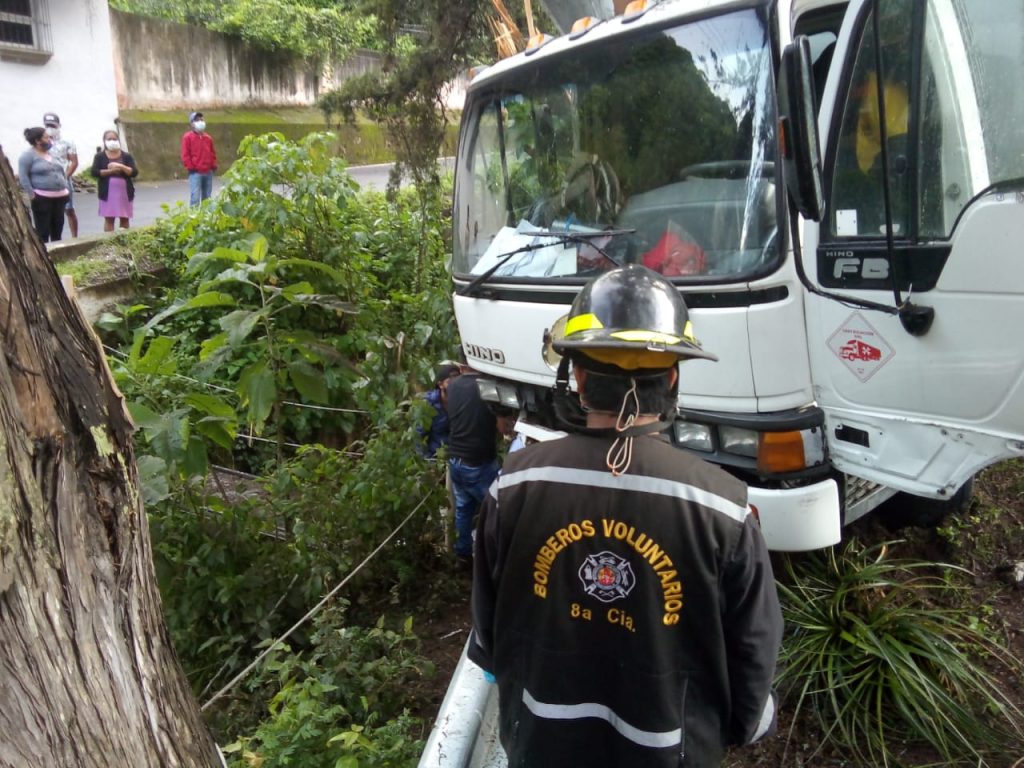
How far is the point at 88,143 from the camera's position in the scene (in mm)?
16719

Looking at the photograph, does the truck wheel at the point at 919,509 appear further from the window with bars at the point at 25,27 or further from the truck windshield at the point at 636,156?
the window with bars at the point at 25,27

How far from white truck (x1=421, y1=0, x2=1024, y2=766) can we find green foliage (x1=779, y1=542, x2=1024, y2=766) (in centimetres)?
37

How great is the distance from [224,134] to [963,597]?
19847 mm

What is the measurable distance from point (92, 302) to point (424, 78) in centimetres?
369

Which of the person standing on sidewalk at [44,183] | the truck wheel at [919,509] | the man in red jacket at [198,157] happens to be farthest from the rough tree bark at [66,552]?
Result: the man in red jacket at [198,157]

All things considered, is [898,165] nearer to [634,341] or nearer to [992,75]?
[992,75]

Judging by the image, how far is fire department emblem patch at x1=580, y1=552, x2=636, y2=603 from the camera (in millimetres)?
1661

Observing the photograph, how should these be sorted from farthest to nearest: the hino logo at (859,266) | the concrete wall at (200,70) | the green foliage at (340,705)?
1. the concrete wall at (200,70)
2. the hino logo at (859,266)
3. the green foliage at (340,705)

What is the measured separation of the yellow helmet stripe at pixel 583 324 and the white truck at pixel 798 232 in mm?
1035

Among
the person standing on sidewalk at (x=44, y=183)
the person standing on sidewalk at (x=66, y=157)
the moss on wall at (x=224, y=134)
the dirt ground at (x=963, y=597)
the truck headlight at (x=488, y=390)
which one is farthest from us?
the moss on wall at (x=224, y=134)

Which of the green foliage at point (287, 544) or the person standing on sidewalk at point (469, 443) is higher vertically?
the person standing on sidewalk at point (469, 443)

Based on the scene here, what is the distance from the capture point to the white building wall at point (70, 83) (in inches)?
602

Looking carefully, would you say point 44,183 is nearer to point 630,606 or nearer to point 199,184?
point 199,184

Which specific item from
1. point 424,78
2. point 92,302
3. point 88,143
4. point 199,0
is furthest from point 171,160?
point 424,78
